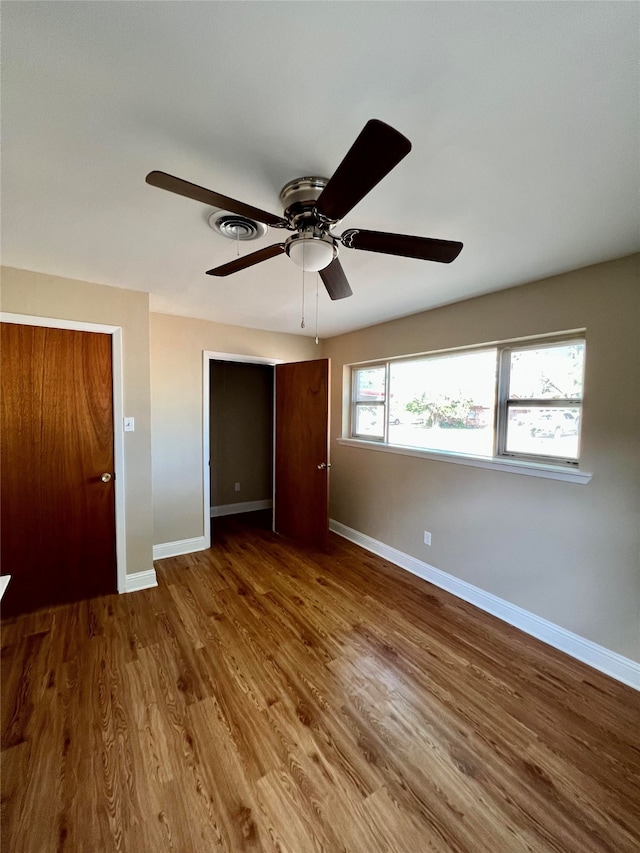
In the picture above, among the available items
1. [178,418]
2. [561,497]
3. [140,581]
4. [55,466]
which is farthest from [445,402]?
[55,466]

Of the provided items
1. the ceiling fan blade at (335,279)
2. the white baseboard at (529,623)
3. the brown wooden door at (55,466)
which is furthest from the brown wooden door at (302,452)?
the brown wooden door at (55,466)

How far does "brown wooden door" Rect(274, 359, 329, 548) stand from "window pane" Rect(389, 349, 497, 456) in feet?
2.57

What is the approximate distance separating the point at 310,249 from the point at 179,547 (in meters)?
3.19

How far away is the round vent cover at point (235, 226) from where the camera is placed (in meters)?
1.50

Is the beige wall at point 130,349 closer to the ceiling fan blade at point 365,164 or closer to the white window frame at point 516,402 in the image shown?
the ceiling fan blade at point 365,164

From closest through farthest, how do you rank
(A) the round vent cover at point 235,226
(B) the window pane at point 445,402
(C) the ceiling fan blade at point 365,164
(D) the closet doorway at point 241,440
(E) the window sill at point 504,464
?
(C) the ceiling fan blade at point 365,164 < (A) the round vent cover at point 235,226 < (E) the window sill at point 504,464 < (B) the window pane at point 445,402 < (D) the closet doorway at point 241,440

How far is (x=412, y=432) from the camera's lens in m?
3.24

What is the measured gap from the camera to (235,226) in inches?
61.0

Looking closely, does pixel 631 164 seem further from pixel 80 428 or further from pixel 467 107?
pixel 80 428

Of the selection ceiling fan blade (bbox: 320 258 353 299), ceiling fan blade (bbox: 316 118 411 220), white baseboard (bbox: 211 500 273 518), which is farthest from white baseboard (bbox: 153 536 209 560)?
ceiling fan blade (bbox: 316 118 411 220)

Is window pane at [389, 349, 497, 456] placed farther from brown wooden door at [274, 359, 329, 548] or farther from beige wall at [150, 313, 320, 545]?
beige wall at [150, 313, 320, 545]

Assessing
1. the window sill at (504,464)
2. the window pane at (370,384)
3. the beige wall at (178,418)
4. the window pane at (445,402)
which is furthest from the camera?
Answer: the window pane at (370,384)

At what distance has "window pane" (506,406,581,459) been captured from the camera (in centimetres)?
215

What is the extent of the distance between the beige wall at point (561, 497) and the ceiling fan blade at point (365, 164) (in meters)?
1.85
